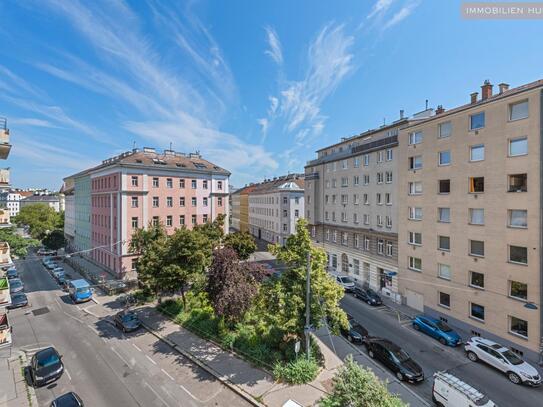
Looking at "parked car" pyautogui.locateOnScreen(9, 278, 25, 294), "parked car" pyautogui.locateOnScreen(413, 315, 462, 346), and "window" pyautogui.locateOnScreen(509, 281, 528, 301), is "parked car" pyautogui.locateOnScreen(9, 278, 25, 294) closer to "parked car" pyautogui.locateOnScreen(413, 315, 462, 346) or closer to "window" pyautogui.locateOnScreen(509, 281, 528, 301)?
"parked car" pyautogui.locateOnScreen(413, 315, 462, 346)

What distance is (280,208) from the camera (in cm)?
6028

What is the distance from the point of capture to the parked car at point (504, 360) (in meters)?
16.0

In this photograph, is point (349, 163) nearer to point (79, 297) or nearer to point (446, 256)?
point (446, 256)

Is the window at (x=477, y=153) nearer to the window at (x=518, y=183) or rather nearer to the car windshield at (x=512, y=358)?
the window at (x=518, y=183)

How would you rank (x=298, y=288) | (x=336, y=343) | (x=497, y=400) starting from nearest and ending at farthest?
1. (x=497, y=400)
2. (x=298, y=288)
3. (x=336, y=343)

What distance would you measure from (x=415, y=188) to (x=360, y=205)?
324 inches

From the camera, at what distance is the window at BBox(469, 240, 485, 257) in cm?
2209

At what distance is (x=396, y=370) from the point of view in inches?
656

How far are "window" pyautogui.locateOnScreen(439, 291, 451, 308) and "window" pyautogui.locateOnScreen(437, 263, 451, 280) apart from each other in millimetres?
1490

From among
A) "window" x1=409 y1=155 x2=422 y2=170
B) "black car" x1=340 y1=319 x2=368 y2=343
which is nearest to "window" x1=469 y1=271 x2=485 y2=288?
"black car" x1=340 y1=319 x2=368 y2=343

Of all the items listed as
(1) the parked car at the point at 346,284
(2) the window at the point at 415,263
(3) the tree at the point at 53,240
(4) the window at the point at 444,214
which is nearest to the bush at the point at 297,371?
(2) the window at the point at 415,263

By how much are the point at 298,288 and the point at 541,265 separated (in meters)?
16.3

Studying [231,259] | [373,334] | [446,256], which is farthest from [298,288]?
[446,256]

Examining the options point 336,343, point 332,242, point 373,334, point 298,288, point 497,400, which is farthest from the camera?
point 332,242
